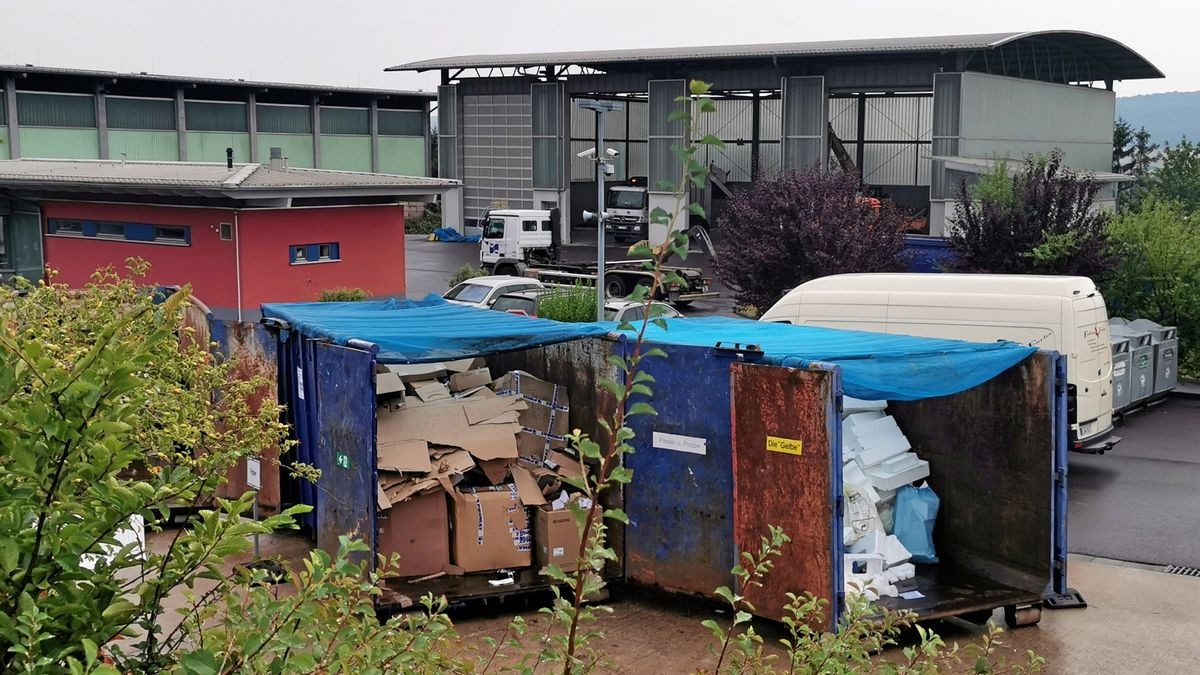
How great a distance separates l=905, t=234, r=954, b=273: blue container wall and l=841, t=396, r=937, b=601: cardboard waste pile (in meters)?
17.8

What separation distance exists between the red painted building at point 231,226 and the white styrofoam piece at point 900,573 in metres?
20.2

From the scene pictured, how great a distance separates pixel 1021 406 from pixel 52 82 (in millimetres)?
43226

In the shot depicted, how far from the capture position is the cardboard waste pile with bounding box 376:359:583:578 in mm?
10680

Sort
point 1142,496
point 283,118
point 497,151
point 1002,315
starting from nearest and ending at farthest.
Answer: point 1142,496
point 1002,315
point 283,118
point 497,151

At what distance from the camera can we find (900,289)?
1625 centimetres

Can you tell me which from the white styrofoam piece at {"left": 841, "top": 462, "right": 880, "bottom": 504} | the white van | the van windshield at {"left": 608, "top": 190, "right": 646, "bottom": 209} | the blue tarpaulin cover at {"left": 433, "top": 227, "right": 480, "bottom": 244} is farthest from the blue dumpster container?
the blue tarpaulin cover at {"left": 433, "top": 227, "right": 480, "bottom": 244}

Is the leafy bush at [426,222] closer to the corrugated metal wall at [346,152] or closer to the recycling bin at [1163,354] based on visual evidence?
the corrugated metal wall at [346,152]

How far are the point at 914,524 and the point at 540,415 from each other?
346 cm

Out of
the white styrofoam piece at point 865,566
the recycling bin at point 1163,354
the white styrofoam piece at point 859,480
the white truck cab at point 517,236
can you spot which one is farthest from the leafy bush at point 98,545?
the white truck cab at point 517,236

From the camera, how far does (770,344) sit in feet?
35.4

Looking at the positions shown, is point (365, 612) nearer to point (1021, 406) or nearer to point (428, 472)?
point (428, 472)

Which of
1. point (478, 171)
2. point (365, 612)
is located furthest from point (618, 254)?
point (365, 612)

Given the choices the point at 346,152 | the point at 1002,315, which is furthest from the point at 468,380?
the point at 346,152

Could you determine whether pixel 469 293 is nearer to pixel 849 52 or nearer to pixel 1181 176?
pixel 849 52
